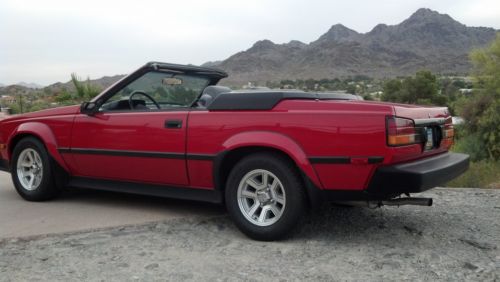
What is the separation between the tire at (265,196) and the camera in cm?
418

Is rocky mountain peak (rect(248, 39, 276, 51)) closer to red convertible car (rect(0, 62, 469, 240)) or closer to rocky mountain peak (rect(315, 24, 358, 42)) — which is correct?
rocky mountain peak (rect(315, 24, 358, 42))

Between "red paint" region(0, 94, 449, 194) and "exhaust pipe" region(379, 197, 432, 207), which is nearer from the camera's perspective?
"red paint" region(0, 94, 449, 194)

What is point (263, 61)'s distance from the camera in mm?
73125

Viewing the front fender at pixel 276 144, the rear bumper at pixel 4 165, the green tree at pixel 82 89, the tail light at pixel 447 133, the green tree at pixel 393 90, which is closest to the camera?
the front fender at pixel 276 144

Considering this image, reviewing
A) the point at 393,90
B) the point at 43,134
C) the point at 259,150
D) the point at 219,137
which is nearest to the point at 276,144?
the point at 259,150

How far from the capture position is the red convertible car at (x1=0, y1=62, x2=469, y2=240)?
396cm

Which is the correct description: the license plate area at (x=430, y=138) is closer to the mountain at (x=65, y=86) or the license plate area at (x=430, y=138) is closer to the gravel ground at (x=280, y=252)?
the gravel ground at (x=280, y=252)

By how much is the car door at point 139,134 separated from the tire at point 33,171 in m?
0.34

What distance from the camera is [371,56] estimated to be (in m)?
78.0

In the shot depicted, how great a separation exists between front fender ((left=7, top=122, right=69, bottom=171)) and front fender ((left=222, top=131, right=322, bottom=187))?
215 centimetres

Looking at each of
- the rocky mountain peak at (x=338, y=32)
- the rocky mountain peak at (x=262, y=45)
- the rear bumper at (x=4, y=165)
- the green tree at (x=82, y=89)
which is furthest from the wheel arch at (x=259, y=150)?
the rocky mountain peak at (x=338, y=32)

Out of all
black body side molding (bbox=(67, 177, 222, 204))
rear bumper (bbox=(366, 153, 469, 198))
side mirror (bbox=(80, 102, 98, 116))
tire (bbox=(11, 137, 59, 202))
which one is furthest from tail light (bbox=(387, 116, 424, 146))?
tire (bbox=(11, 137, 59, 202))

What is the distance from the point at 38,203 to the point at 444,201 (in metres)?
4.40

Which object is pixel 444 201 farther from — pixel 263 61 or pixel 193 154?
pixel 263 61
